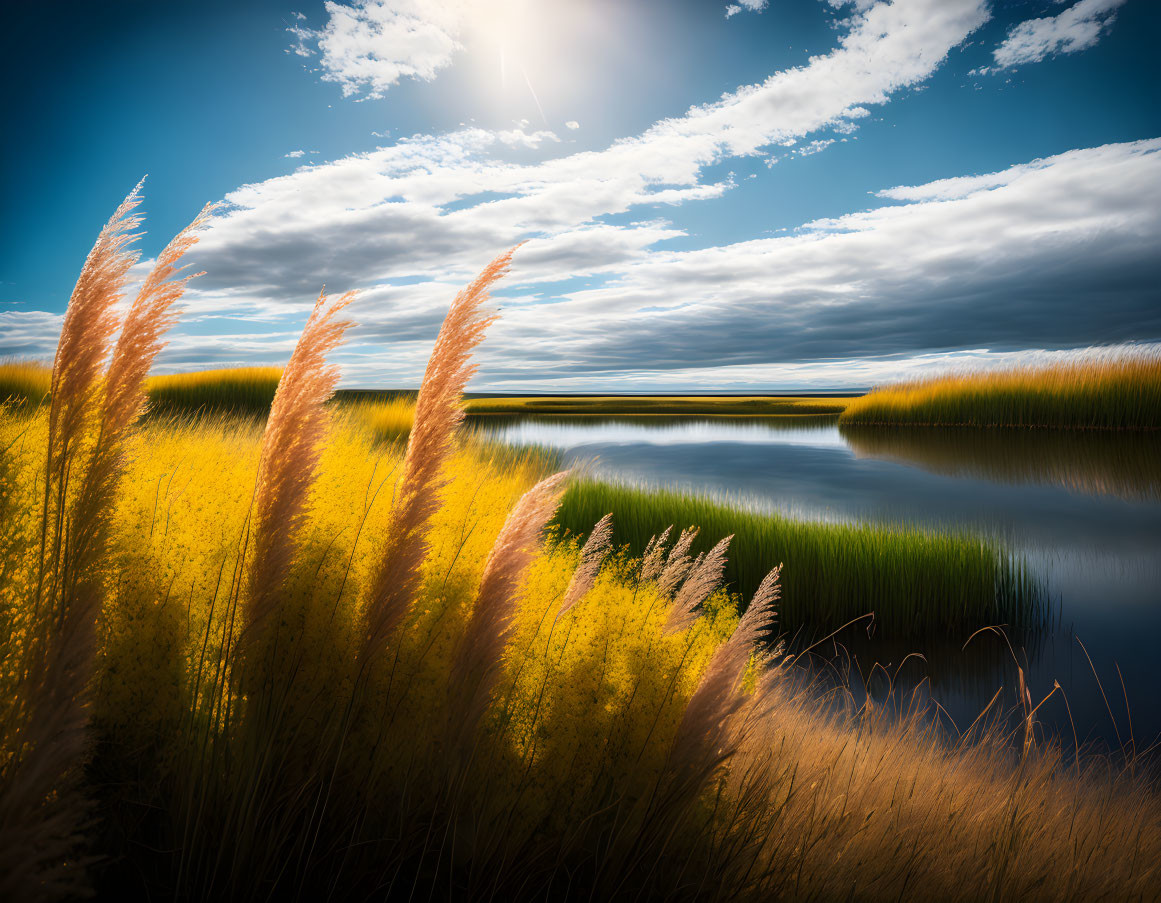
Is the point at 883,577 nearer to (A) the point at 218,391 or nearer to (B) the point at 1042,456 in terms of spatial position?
(B) the point at 1042,456

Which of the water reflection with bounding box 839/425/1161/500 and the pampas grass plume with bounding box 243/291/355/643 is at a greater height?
the pampas grass plume with bounding box 243/291/355/643

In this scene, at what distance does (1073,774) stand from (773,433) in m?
30.3

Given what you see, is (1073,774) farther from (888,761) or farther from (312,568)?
(312,568)

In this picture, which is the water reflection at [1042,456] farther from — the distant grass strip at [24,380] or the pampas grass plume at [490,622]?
the distant grass strip at [24,380]

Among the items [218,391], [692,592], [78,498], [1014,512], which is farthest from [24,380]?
[1014,512]

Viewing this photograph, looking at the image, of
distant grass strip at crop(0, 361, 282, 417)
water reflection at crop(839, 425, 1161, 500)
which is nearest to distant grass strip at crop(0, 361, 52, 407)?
distant grass strip at crop(0, 361, 282, 417)

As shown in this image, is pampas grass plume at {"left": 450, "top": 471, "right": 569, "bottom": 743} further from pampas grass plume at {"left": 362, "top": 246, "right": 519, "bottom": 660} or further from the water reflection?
the water reflection

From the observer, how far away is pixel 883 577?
6199 mm

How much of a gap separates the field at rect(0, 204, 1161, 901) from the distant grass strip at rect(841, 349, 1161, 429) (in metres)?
19.5

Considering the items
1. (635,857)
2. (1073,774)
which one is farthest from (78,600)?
(1073,774)

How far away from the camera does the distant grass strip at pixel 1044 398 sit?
631 inches

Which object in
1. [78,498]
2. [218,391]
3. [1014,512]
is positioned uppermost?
[218,391]

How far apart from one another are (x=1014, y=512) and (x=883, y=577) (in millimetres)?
7106

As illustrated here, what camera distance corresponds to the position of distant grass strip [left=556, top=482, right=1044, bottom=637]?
239 inches
